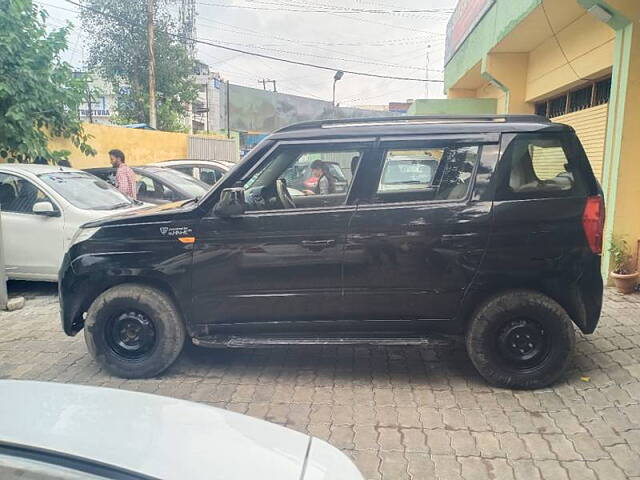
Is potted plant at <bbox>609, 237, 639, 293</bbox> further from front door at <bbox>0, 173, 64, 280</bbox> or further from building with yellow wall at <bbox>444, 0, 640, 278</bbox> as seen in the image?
front door at <bbox>0, 173, 64, 280</bbox>

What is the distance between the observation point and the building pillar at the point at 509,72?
1059 centimetres

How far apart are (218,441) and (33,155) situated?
28.5 ft

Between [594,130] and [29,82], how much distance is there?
9.28 m

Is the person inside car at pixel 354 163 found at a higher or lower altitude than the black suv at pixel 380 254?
higher

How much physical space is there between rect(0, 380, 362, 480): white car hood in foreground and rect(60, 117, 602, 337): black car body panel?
1746mm

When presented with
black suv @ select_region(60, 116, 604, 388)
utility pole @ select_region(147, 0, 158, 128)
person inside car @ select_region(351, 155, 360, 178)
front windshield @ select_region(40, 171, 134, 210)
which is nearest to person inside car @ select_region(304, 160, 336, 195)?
black suv @ select_region(60, 116, 604, 388)

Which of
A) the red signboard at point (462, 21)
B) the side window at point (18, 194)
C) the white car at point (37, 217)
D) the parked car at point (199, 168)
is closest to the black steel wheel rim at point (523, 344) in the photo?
the white car at point (37, 217)

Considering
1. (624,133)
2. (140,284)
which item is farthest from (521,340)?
(624,133)

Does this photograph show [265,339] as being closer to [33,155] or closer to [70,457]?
[70,457]

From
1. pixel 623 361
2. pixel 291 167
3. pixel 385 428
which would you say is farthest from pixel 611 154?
pixel 385 428

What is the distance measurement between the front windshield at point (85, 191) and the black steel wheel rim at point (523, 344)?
5.15 m

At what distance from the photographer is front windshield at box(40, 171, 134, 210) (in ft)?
20.8

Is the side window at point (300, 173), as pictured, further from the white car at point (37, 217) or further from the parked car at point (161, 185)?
the parked car at point (161, 185)

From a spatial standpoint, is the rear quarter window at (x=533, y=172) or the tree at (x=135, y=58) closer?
the rear quarter window at (x=533, y=172)
